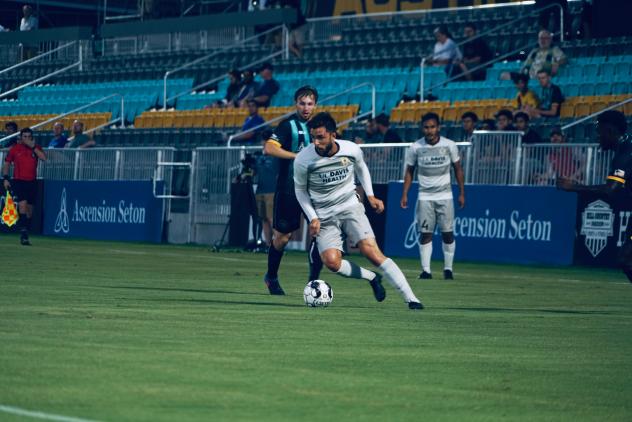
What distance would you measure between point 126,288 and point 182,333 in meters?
5.41

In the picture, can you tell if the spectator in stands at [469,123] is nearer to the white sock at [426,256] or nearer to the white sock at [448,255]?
the white sock at [448,255]

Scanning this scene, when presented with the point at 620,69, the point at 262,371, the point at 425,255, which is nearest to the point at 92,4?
the point at 620,69

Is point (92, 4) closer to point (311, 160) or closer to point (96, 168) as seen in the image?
point (96, 168)

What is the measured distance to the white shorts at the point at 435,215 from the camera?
20766 millimetres

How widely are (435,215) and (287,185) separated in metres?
5.84

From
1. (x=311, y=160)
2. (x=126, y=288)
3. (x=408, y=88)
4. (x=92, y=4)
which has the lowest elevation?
(x=126, y=288)

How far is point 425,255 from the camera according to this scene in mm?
20469

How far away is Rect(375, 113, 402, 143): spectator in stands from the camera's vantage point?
27.9 meters

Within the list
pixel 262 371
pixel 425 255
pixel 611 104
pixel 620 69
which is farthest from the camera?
pixel 620 69

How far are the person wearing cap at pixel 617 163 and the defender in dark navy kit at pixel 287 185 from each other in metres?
3.20

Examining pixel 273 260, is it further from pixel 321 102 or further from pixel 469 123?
pixel 321 102

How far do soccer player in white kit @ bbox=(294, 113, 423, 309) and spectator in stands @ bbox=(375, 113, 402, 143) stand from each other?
45.0ft

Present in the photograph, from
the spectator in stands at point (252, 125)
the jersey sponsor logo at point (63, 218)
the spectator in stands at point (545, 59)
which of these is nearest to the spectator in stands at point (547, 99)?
the spectator in stands at point (545, 59)

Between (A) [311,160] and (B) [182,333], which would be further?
(A) [311,160]
